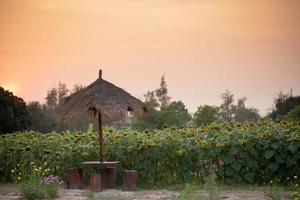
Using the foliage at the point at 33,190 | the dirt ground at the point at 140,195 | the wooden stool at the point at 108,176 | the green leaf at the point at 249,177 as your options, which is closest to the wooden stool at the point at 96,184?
the dirt ground at the point at 140,195

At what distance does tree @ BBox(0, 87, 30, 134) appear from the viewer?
2517 cm

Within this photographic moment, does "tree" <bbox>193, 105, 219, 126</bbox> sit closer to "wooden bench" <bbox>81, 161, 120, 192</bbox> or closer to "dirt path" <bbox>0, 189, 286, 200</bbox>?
"wooden bench" <bbox>81, 161, 120, 192</bbox>

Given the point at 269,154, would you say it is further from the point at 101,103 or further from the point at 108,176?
the point at 101,103

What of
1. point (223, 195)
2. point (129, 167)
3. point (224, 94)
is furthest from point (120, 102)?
point (224, 94)

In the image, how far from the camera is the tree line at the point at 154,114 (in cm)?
2525

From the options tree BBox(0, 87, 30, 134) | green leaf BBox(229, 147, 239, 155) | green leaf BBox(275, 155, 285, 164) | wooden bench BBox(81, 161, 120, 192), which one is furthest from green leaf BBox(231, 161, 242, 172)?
tree BBox(0, 87, 30, 134)

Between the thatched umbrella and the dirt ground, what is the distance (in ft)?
3.65

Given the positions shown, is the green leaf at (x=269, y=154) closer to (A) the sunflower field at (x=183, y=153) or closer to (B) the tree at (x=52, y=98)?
(A) the sunflower field at (x=183, y=153)

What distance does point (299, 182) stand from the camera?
39.2 feet

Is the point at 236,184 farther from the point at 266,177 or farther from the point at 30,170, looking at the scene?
the point at 30,170

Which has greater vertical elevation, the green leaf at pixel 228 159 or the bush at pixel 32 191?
the green leaf at pixel 228 159

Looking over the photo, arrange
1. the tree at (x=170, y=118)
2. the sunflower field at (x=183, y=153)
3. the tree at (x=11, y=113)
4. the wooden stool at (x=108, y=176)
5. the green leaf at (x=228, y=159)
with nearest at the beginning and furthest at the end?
the wooden stool at (x=108, y=176), the sunflower field at (x=183, y=153), the green leaf at (x=228, y=159), the tree at (x=170, y=118), the tree at (x=11, y=113)

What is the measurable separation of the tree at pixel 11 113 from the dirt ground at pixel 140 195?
13.2 metres

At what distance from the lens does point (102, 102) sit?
12.0 meters
